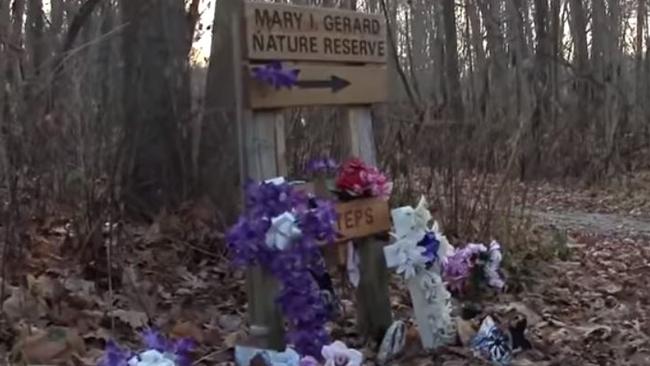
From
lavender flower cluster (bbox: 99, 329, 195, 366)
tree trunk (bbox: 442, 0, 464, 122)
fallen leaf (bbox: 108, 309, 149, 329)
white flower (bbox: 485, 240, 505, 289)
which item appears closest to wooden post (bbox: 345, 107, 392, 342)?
white flower (bbox: 485, 240, 505, 289)

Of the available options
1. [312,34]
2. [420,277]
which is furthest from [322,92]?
[420,277]

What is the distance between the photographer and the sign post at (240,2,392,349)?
4.14 meters

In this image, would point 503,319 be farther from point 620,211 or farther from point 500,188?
point 620,211

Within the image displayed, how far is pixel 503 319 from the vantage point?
5285 mm

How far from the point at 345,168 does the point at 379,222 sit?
1.06 ft

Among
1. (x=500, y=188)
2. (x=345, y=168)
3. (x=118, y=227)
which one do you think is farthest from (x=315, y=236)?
(x=500, y=188)

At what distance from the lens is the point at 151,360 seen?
10.0 ft

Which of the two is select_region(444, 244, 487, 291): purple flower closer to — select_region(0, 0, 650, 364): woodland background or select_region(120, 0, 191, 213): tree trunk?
select_region(0, 0, 650, 364): woodland background

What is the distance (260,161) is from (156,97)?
2676mm

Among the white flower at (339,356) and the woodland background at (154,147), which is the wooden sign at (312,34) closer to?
the woodland background at (154,147)

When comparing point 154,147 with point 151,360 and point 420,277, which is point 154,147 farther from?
point 151,360

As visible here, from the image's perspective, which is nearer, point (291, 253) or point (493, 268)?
point (291, 253)

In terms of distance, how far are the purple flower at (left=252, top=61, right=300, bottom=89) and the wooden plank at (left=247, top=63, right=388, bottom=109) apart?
0.02 meters

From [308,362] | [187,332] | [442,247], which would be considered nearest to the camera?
[308,362]
